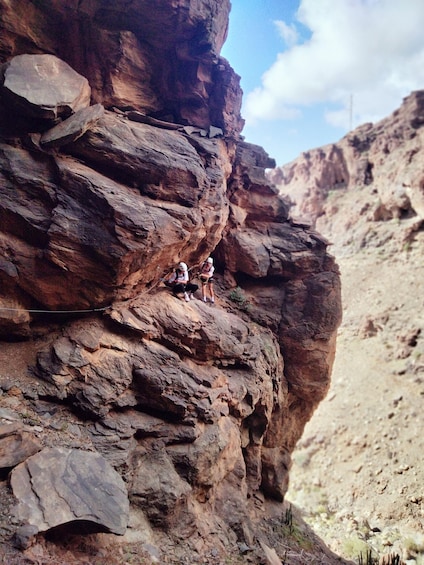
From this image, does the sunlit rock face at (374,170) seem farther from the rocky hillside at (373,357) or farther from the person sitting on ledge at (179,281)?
the person sitting on ledge at (179,281)

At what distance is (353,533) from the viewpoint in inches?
698

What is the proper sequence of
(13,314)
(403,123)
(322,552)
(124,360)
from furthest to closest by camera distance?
(403,123) < (322,552) < (124,360) < (13,314)

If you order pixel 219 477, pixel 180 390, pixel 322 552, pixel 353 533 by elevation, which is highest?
pixel 180 390

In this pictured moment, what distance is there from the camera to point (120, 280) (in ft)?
28.3

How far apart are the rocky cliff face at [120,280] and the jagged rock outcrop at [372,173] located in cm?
3077

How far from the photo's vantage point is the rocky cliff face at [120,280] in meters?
7.39

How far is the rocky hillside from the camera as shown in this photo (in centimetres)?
1881

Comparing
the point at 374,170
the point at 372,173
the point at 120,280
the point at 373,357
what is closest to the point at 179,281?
the point at 120,280

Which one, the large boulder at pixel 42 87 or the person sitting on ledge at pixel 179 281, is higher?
the large boulder at pixel 42 87

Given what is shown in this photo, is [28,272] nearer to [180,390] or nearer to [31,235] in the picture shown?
[31,235]

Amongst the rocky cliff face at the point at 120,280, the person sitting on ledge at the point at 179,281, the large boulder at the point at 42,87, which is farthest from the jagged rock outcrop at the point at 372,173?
the large boulder at the point at 42,87

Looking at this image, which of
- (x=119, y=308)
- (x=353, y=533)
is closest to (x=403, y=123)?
(x=353, y=533)

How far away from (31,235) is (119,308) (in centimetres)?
263

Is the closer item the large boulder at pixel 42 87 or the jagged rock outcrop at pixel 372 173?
the large boulder at pixel 42 87
